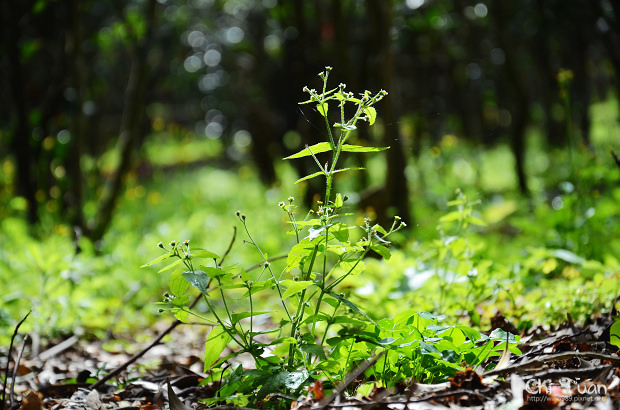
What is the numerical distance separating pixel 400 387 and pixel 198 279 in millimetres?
623

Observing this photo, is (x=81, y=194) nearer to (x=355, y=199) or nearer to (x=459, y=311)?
(x=355, y=199)

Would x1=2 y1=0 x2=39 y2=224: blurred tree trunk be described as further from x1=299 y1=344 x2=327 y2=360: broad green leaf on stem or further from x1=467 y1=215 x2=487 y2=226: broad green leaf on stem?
x1=299 y1=344 x2=327 y2=360: broad green leaf on stem

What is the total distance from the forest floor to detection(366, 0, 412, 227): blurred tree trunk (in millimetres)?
2400

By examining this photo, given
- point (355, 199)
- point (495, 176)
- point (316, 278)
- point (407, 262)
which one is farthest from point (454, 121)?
point (316, 278)

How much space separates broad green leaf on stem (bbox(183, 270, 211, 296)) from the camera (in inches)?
56.3

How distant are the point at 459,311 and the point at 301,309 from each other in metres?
1.09

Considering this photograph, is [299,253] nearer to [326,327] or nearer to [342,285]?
[326,327]

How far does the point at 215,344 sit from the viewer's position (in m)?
1.63

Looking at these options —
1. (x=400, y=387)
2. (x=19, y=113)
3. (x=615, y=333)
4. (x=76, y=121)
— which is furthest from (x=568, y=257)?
(x=19, y=113)

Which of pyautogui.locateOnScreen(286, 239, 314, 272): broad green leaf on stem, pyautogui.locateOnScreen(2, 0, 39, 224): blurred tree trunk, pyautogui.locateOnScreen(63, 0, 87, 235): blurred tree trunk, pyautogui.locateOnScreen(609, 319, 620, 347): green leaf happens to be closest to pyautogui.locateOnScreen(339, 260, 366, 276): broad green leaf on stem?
pyautogui.locateOnScreen(286, 239, 314, 272): broad green leaf on stem

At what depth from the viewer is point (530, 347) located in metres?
1.90

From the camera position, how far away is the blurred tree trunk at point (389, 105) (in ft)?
15.1

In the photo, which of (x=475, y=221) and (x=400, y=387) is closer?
(x=400, y=387)

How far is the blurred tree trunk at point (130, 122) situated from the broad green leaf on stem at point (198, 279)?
4114mm
